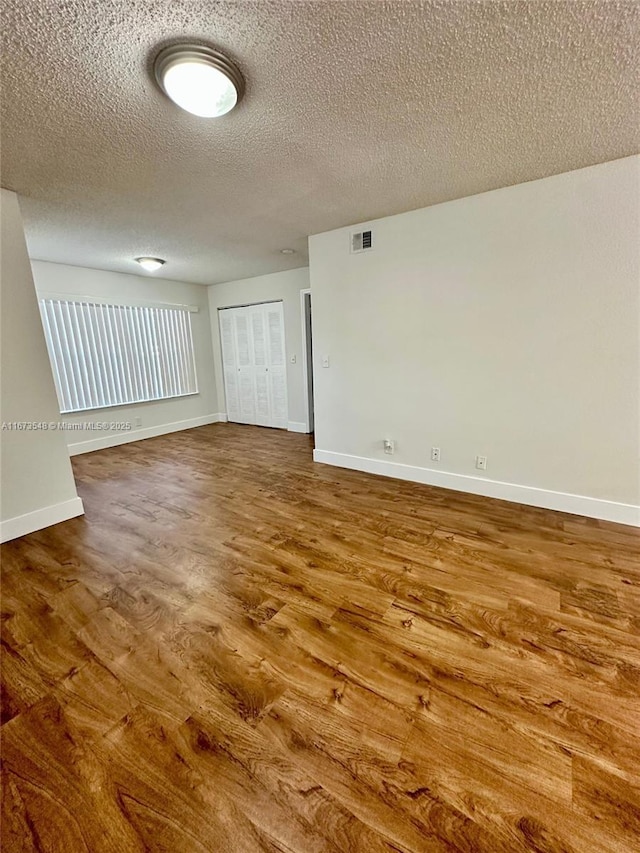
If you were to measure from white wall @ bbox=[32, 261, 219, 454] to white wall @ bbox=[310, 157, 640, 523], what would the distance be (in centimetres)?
306

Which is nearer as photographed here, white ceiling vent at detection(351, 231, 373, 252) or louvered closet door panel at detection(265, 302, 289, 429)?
white ceiling vent at detection(351, 231, 373, 252)

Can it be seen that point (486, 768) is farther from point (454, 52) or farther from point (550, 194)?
point (550, 194)

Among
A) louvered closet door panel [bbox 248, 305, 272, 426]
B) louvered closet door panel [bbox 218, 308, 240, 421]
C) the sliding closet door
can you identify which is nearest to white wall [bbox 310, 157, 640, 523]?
the sliding closet door

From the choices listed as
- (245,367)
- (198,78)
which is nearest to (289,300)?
(245,367)

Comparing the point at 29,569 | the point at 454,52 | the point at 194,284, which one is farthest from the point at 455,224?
the point at 194,284

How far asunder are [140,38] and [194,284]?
4.96 metres

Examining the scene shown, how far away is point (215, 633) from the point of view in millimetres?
1632

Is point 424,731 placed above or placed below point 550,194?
below

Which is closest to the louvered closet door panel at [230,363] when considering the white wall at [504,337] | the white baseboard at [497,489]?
the white wall at [504,337]

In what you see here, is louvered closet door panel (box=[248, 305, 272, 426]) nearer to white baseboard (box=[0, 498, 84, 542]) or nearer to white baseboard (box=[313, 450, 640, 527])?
white baseboard (box=[313, 450, 640, 527])

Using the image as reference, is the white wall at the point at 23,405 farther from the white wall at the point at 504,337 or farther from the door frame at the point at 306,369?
the door frame at the point at 306,369

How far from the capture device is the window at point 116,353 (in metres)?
4.43

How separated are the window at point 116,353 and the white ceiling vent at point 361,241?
3562 millimetres

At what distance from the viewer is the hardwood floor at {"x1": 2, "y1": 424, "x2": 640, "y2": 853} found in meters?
0.97
